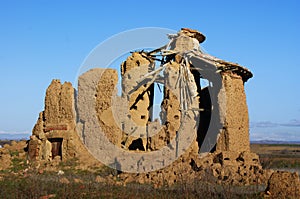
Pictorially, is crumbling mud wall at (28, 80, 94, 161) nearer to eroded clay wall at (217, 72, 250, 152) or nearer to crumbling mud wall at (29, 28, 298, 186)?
crumbling mud wall at (29, 28, 298, 186)

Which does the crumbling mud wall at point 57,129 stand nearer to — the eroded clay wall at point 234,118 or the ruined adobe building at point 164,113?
the ruined adobe building at point 164,113

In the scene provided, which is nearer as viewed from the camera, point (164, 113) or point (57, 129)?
point (164, 113)

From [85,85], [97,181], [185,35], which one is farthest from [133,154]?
[185,35]

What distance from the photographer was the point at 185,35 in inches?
701

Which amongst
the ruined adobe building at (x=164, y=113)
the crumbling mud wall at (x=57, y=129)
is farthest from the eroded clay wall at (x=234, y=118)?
the crumbling mud wall at (x=57, y=129)

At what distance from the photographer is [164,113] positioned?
56.1 feet

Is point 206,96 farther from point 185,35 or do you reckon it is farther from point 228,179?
point 228,179

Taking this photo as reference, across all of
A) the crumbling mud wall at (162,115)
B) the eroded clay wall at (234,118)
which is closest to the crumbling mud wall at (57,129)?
the crumbling mud wall at (162,115)

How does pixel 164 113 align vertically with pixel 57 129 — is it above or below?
above

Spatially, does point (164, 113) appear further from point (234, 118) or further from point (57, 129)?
point (57, 129)

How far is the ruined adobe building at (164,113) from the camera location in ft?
53.1

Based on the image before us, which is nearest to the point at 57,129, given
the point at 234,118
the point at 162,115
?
the point at 162,115

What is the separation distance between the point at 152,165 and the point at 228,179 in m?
3.38

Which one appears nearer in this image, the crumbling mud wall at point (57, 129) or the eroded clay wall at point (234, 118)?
the eroded clay wall at point (234, 118)
